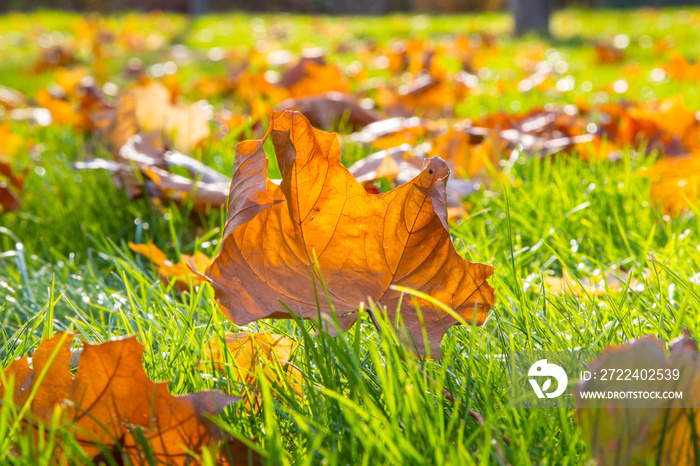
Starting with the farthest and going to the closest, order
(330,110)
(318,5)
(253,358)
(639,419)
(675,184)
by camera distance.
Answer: (318,5) → (330,110) → (675,184) → (253,358) → (639,419)

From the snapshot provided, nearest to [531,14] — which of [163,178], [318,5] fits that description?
[163,178]

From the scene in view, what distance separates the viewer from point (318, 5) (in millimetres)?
20266

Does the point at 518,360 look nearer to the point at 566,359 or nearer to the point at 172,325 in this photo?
the point at 566,359

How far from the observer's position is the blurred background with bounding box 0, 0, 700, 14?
1825cm

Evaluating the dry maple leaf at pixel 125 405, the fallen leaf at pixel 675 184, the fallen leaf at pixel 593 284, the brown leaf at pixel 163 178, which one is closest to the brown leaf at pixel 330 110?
the brown leaf at pixel 163 178

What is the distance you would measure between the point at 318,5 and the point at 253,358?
21018 mm

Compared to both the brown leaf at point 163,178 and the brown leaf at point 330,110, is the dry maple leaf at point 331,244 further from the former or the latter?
the brown leaf at point 330,110

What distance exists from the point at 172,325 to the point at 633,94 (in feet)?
8.89

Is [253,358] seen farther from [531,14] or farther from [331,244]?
[531,14]

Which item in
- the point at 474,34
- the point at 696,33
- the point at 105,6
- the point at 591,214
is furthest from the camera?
the point at 105,6

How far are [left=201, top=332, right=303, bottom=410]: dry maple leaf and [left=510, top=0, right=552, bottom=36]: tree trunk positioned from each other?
26.3ft

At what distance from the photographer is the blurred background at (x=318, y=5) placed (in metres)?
18.2

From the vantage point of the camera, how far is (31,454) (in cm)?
55

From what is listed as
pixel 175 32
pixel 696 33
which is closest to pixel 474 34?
pixel 696 33
